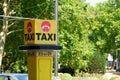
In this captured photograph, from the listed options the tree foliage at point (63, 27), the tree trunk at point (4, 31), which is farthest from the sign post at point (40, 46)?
the tree foliage at point (63, 27)

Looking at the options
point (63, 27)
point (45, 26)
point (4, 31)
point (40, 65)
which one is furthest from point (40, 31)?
point (63, 27)

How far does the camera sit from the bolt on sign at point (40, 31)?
38.5 feet

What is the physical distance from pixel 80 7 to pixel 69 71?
14.9 m

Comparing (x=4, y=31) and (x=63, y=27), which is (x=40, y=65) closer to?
(x=4, y=31)

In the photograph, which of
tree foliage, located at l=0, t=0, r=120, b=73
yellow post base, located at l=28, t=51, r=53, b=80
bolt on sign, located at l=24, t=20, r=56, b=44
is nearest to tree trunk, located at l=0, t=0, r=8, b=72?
tree foliage, located at l=0, t=0, r=120, b=73

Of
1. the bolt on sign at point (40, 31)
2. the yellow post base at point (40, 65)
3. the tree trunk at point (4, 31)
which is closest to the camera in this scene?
the bolt on sign at point (40, 31)

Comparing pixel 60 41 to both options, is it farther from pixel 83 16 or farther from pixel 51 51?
pixel 51 51

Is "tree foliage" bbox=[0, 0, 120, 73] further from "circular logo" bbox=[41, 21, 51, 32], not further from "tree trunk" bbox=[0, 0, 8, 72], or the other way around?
"circular logo" bbox=[41, 21, 51, 32]

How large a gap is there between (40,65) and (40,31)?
0.93m

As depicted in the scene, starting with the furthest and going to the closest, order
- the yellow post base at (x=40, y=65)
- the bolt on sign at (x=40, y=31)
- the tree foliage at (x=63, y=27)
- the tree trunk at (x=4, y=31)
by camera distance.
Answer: the tree foliage at (x=63, y=27)
the tree trunk at (x=4, y=31)
the yellow post base at (x=40, y=65)
the bolt on sign at (x=40, y=31)

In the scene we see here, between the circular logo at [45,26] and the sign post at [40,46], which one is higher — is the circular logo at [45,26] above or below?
above

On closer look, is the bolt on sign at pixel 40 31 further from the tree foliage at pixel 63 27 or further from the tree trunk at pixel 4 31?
the tree foliage at pixel 63 27

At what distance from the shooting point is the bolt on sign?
11.7 metres

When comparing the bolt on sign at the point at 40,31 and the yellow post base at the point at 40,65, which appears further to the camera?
the yellow post base at the point at 40,65
